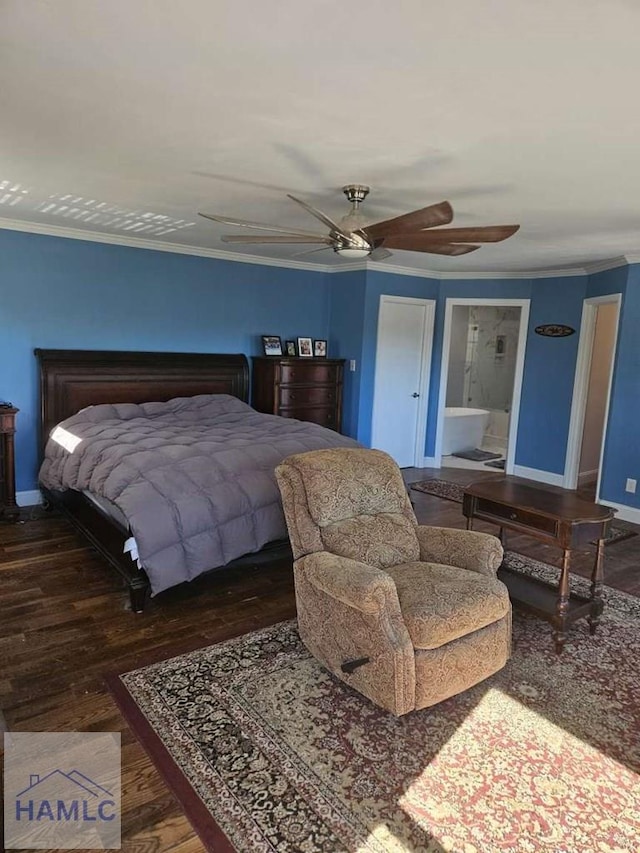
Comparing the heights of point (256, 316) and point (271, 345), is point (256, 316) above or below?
above

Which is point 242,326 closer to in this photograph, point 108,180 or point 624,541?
point 108,180

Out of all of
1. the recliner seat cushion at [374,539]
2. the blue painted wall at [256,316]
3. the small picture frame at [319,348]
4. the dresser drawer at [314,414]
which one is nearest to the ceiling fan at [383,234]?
the recliner seat cushion at [374,539]

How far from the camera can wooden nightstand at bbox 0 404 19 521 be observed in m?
4.35

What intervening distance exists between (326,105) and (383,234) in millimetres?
975

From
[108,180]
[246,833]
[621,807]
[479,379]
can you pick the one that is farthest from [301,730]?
[479,379]

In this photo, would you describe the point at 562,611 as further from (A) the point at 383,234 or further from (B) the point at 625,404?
(B) the point at 625,404

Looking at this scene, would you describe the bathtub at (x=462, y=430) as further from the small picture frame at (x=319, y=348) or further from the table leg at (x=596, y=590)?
the table leg at (x=596, y=590)

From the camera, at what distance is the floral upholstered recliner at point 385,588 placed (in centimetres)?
222

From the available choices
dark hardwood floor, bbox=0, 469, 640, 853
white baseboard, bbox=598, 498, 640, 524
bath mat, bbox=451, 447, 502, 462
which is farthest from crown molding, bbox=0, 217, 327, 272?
white baseboard, bbox=598, 498, 640, 524

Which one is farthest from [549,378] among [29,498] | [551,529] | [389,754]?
[29,498]

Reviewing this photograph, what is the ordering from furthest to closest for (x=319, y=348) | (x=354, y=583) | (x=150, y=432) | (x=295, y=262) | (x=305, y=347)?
(x=319, y=348), (x=305, y=347), (x=295, y=262), (x=150, y=432), (x=354, y=583)

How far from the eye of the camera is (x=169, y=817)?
1.80m

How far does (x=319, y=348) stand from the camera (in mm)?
6594

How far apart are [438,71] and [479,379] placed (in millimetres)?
8048
